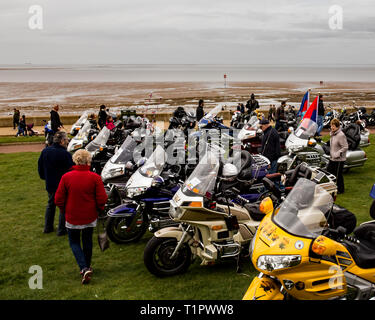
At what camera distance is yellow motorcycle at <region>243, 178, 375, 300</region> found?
3.71 metres

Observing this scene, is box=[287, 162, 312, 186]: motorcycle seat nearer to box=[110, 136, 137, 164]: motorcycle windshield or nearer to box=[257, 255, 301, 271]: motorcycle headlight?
box=[257, 255, 301, 271]: motorcycle headlight

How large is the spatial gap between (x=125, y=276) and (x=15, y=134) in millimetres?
16758

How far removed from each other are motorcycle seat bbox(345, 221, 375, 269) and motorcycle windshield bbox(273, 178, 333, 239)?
1.78 feet

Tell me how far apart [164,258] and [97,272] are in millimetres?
1103

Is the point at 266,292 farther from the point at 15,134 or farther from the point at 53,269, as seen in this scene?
the point at 15,134

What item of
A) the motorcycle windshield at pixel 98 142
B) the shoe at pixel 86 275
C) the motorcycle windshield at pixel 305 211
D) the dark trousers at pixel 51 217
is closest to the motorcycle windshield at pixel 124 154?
the dark trousers at pixel 51 217

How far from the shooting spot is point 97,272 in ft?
19.2

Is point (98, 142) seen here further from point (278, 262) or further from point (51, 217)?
point (278, 262)

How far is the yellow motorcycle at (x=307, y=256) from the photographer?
3.71 m

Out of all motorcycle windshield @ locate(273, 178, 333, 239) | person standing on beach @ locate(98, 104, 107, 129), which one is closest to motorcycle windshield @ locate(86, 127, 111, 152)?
motorcycle windshield @ locate(273, 178, 333, 239)

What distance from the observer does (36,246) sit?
22.3 ft

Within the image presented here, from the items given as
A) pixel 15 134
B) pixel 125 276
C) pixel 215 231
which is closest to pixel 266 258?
pixel 215 231

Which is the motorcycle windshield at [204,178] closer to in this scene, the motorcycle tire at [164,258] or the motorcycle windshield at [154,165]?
the motorcycle tire at [164,258]

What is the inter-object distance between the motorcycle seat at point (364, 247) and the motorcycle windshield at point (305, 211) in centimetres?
54
